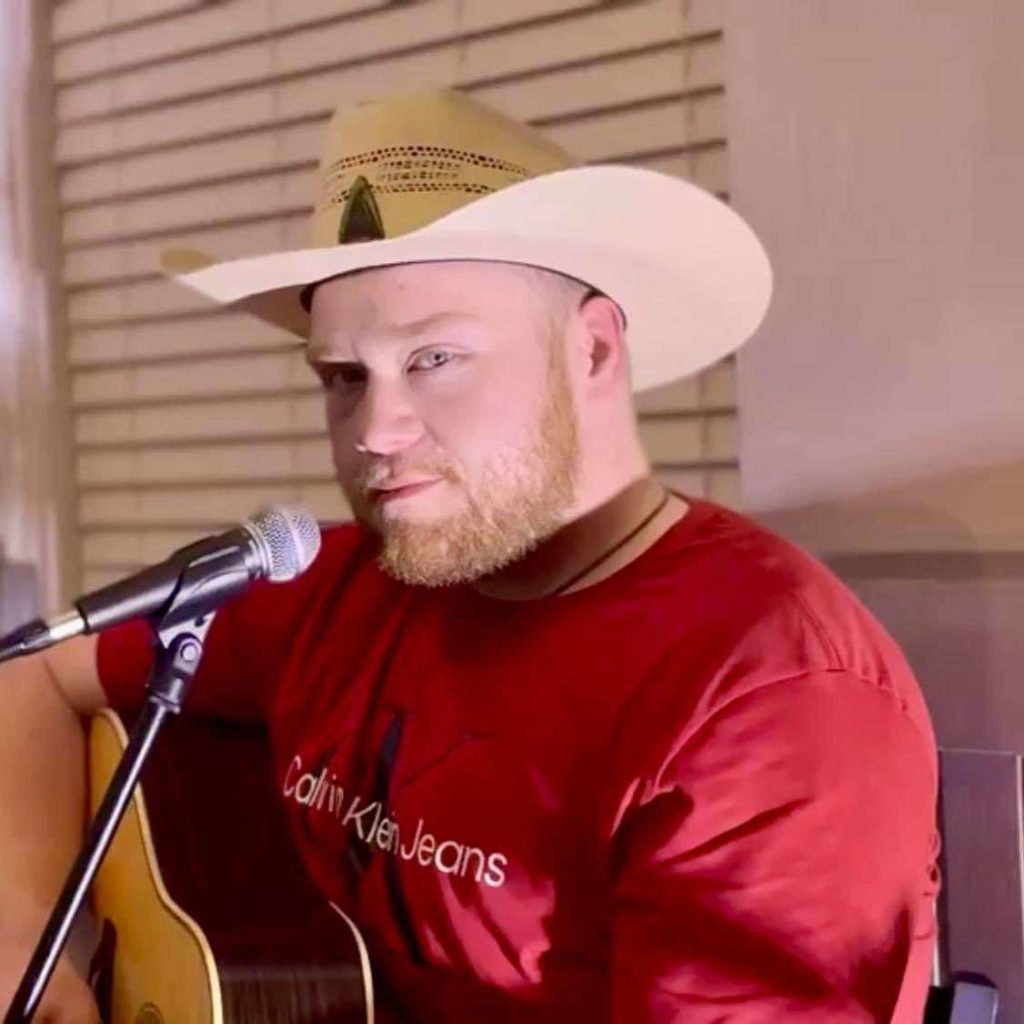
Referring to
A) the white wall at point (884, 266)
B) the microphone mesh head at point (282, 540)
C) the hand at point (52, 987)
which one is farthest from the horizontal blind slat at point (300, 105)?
the hand at point (52, 987)

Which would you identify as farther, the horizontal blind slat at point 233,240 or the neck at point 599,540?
the horizontal blind slat at point 233,240

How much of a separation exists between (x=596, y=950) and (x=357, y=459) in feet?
1.25

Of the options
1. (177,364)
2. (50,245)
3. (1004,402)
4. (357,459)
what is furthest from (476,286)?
(50,245)

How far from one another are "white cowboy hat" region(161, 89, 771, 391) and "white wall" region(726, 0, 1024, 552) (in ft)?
0.20

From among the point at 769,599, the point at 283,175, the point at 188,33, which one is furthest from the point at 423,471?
the point at 188,33

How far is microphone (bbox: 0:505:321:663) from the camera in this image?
0.84m

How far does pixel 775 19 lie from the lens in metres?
1.13

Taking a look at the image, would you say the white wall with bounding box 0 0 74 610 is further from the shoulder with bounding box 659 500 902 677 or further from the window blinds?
the shoulder with bounding box 659 500 902 677

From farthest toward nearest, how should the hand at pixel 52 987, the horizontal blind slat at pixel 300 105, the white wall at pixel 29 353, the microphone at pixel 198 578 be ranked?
the white wall at pixel 29 353 < the horizontal blind slat at pixel 300 105 < the hand at pixel 52 987 < the microphone at pixel 198 578

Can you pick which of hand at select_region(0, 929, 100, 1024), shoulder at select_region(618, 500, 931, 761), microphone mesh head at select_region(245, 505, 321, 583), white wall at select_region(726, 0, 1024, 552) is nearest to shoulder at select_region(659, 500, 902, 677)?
shoulder at select_region(618, 500, 931, 761)

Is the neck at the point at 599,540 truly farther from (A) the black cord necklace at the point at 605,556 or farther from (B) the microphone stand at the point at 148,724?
(B) the microphone stand at the point at 148,724

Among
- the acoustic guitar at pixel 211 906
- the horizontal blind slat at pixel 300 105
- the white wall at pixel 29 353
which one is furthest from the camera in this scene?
the white wall at pixel 29 353

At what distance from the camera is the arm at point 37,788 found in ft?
4.27

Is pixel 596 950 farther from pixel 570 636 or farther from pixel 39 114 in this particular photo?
pixel 39 114
